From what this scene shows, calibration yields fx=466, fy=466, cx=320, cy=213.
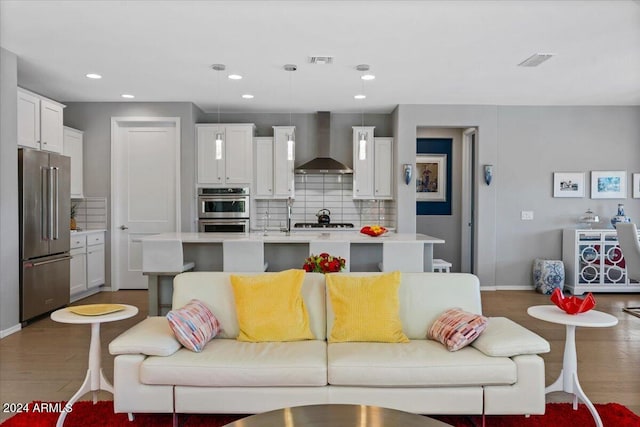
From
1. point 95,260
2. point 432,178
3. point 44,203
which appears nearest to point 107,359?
point 44,203

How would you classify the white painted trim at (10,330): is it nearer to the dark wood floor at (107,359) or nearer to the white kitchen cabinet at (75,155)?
the dark wood floor at (107,359)

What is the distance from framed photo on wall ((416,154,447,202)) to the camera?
26.9 feet

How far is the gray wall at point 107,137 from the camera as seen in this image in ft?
22.2

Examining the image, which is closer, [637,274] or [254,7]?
[254,7]

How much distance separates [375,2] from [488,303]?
4101mm

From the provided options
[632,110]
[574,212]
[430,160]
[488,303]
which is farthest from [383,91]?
[632,110]

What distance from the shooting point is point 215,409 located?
2445 mm

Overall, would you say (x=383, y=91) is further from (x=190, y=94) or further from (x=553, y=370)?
(x=553, y=370)

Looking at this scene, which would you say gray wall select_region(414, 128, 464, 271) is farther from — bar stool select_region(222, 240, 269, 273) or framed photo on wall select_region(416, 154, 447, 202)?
bar stool select_region(222, 240, 269, 273)

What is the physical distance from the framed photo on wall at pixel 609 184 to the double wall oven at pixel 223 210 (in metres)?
5.23

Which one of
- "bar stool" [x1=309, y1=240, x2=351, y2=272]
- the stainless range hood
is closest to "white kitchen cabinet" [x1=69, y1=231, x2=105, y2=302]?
the stainless range hood

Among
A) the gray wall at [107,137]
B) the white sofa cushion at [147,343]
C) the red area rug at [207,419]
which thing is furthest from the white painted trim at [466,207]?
the white sofa cushion at [147,343]

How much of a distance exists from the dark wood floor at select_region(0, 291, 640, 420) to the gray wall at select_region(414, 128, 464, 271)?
2.58 metres

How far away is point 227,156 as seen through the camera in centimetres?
705
